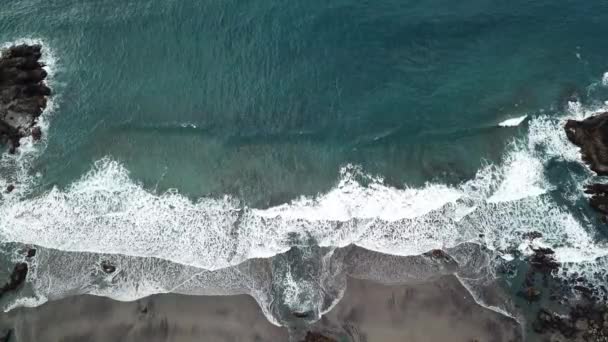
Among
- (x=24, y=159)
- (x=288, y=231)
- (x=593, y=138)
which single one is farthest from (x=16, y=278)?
(x=593, y=138)

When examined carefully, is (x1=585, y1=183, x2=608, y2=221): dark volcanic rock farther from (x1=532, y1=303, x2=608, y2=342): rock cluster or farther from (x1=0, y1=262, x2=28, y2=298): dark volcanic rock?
(x1=0, y1=262, x2=28, y2=298): dark volcanic rock

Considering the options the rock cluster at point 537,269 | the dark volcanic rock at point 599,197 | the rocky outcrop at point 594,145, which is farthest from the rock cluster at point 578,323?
the rocky outcrop at point 594,145

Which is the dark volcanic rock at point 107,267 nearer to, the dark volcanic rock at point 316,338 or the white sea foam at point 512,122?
the dark volcanic rock at point 316,338

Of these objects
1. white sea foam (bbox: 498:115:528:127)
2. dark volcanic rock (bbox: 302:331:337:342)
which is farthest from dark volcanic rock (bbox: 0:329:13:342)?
white sea foam (bbox: 498:115:528:127)

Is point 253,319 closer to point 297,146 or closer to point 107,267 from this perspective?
point 107,267

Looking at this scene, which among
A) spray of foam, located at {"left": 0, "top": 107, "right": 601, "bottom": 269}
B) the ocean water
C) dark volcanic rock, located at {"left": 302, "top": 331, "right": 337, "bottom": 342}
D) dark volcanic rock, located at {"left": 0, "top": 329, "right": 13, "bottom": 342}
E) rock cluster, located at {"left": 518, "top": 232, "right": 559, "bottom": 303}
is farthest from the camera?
spray of foam, located at {"left": 0, "top": 107, "right": 601, "bottom": 269}

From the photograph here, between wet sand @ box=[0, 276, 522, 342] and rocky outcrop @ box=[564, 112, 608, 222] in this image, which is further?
rocky outcrop @ box=[564, 112, 608, 222]
